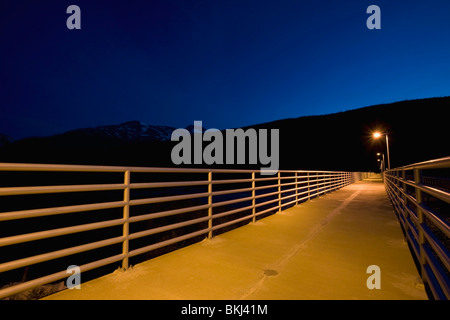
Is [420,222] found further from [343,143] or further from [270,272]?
[343,143]

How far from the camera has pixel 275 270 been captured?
2.71 meters

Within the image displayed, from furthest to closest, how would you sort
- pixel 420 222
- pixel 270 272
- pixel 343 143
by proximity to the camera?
pixel 343 143
pixel 270 272
pixel 420 222

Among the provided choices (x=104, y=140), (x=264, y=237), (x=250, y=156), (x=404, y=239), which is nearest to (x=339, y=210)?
(x=404, y=239)

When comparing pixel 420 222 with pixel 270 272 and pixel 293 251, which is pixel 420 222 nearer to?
pixel 293 251

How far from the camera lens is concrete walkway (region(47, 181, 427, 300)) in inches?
86.7

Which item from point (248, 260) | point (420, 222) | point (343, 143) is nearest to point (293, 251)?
point (248, 260)

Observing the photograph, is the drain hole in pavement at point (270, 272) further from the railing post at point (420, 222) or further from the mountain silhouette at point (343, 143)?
the mountain silhouette at point (343, 143)

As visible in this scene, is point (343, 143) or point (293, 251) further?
point (343, 143)

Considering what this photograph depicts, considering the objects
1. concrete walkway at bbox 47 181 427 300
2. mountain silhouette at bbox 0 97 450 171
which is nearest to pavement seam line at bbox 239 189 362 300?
concrete walkway at bbox 47 181 427 300

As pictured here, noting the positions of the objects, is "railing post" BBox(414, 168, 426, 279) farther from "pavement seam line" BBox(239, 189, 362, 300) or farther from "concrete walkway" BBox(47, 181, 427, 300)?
"pavement seam line" BBox(239, 189, 362, 300)

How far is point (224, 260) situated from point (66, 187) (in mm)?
2043

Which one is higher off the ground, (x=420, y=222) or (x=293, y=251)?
(x=420, y=222)

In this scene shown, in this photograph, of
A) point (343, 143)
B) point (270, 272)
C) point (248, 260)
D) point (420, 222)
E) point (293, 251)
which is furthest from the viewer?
point (343, 143)

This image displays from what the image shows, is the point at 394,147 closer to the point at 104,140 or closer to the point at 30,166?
the point at 30,166
